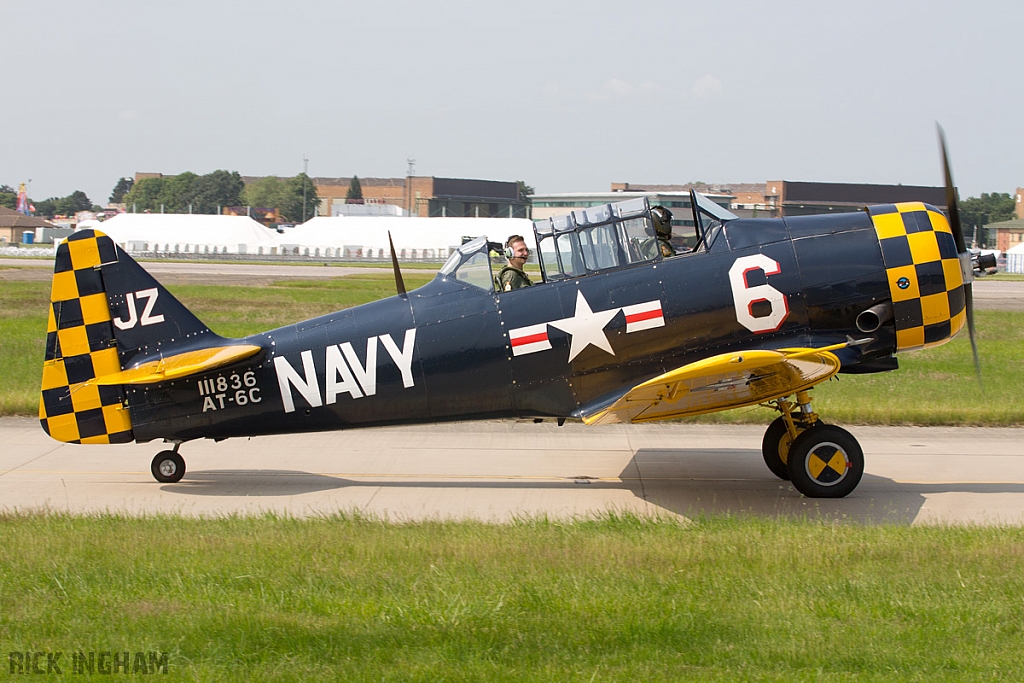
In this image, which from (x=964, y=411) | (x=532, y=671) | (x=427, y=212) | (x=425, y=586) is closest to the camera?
(x=532, y=671)

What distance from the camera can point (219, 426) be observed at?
884cm

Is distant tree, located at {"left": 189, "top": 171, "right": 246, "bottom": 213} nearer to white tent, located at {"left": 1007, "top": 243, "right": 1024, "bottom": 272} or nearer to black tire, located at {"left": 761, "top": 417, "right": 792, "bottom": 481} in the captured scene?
white tent, located at {"left": 1007, "top": 243, "right": 1024, "bottom": 272}

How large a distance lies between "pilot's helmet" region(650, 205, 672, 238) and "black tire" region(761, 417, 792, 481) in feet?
7.32

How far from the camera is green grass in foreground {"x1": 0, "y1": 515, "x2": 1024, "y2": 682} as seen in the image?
4.68 metres

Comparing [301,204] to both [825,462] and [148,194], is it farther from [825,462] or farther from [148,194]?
[825,462]

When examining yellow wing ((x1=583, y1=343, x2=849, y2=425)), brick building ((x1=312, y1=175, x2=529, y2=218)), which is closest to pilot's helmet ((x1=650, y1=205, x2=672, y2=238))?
yellow wing ((x1=583, y1=343, x2=849, y2=425))

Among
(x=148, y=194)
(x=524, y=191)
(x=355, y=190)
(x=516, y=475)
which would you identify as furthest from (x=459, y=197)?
(x=516, y=475)

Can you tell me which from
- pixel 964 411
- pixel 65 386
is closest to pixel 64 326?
pixel 65 386

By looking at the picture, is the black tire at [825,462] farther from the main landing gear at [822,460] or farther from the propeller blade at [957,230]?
the propeller blade at [957,230]

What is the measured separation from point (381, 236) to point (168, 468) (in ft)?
247

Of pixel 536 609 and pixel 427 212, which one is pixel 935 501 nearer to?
pixel 536 609

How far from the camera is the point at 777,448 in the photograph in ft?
30.7

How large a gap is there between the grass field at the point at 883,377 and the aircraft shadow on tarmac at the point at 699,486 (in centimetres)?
264

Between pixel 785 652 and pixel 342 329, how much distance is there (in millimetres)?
5301
